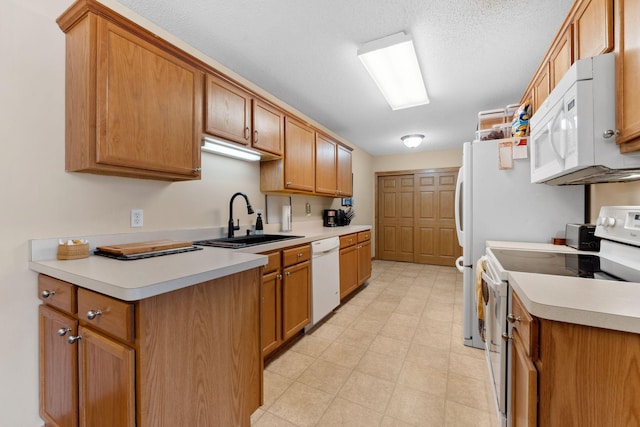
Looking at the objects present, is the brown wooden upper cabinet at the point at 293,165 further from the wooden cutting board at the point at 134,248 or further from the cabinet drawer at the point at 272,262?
the wooden cutting board at the point at 134,248

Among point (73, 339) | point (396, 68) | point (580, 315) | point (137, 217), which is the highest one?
point (396, 68)

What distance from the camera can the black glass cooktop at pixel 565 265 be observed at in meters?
1.10

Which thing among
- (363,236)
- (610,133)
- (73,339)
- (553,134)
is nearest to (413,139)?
(363,236)

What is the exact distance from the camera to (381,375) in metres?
1.83

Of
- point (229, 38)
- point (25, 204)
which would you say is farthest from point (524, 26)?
point (25, 204)

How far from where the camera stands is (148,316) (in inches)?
34.5

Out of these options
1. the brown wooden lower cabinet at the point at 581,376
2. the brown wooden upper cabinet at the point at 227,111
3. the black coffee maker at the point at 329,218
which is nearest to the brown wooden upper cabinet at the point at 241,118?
the brown wooden upper cabinet at the point at 227,111

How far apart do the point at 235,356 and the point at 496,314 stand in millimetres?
1328

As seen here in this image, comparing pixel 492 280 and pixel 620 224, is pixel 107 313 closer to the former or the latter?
pixel 492 280

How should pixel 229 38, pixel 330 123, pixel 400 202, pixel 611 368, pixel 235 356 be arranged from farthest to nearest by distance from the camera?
pixel 400 202 < pixel 330 123 < pixel 229 38 < pixel 235 356 < pixel 611 368

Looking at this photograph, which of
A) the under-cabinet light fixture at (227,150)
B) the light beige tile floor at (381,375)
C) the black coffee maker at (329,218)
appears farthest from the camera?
the black coffee maker at (329,218)

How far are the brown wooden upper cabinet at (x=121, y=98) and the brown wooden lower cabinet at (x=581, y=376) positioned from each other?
1890 millimetres

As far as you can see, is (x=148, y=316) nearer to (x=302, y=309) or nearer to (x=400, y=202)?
(x=302, y=309)

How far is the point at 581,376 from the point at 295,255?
69.5 inches
